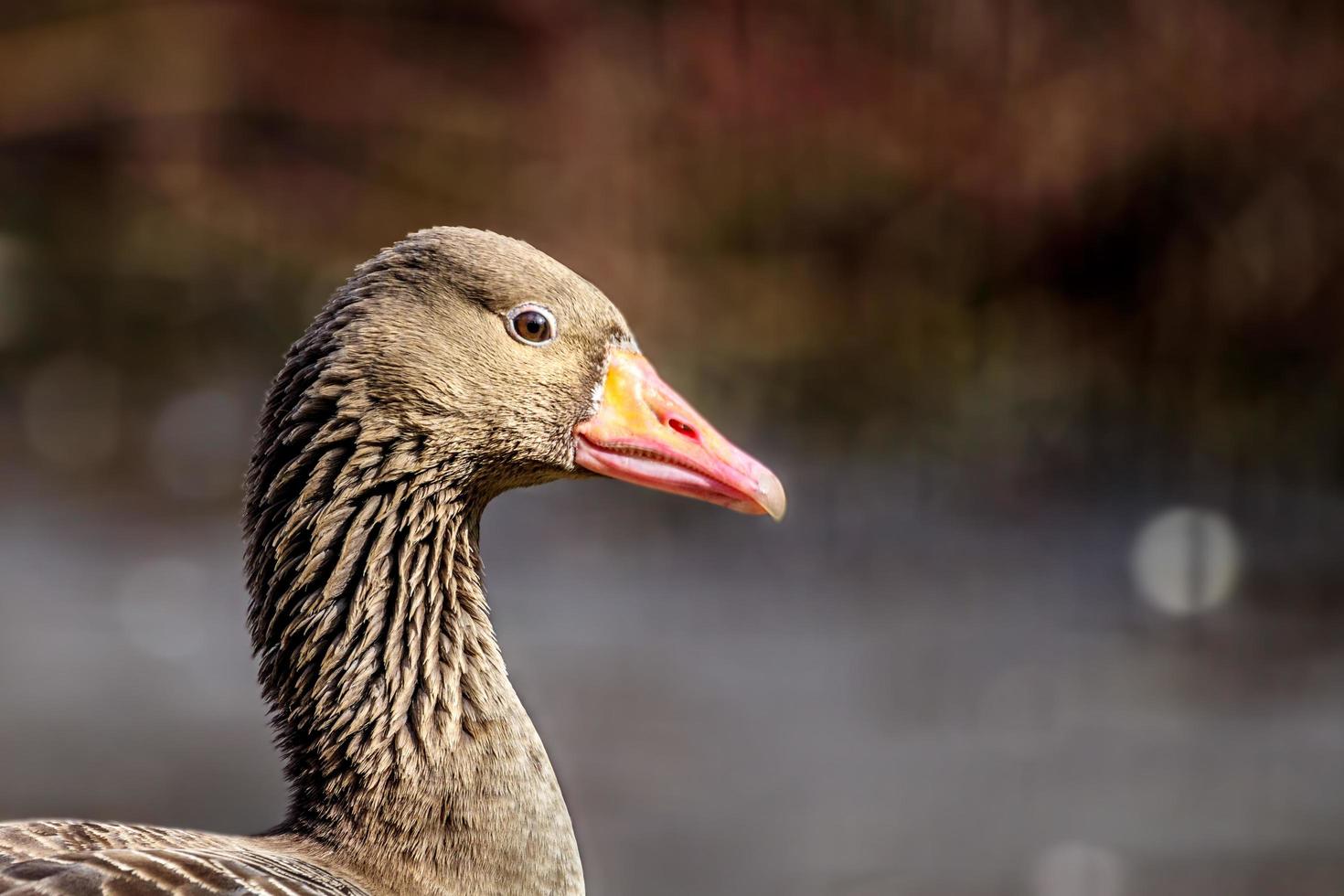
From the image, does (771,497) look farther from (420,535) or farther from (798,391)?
(798,391)

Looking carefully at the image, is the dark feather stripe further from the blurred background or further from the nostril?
the blurred background

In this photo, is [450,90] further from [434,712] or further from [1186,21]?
[434,712]

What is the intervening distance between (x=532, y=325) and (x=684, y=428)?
0.50 m

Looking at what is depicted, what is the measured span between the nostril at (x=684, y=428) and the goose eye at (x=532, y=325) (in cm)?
40

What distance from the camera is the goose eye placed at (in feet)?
14.0

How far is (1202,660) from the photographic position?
10305 mm

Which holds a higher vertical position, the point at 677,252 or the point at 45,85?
the point at 45,85

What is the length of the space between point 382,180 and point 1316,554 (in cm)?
822

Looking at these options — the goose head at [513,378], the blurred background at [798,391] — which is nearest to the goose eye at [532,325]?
the goose head at [513,378]

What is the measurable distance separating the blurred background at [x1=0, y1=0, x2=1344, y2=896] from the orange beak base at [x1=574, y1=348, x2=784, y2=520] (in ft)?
13.0

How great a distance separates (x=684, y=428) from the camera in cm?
445

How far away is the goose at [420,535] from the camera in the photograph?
402 centimetres

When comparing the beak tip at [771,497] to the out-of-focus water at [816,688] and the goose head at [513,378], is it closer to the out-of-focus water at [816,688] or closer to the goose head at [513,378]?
the goose head at [513,378]

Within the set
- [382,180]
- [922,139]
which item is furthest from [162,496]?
[922,139]
